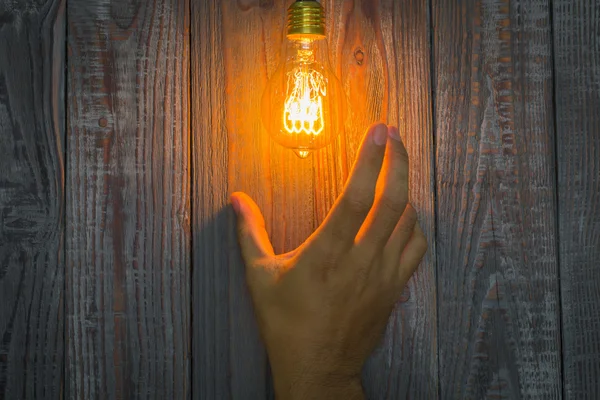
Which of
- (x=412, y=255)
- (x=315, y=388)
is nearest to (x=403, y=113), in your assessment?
(x=412, y=255)

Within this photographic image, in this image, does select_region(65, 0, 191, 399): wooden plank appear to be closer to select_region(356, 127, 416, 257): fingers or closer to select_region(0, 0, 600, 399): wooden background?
select_region(0, 0, 600, 399): wooden background

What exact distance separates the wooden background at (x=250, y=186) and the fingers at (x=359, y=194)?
0.13 metres

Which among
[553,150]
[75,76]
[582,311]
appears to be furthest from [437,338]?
[75,76]

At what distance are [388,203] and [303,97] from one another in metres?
0.19

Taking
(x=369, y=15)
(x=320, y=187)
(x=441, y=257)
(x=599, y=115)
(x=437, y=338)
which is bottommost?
(x=437, y=338)

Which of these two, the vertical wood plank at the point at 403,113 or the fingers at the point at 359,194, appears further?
Result: the vertical wood plank at the point at 403,113

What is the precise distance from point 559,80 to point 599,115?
85mm

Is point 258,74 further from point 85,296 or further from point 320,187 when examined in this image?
point 85,296

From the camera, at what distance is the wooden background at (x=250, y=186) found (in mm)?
995

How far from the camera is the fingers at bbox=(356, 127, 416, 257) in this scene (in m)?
0.91

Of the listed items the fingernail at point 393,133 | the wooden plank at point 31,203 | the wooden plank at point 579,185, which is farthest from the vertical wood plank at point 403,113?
the wooden plank at point 31,203

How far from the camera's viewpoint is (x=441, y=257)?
40.7 inches

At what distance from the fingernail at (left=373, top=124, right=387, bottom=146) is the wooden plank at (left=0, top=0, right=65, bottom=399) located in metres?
0.47

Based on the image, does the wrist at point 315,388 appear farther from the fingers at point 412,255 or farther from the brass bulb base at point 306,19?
the brass bulb base at point 306,19
